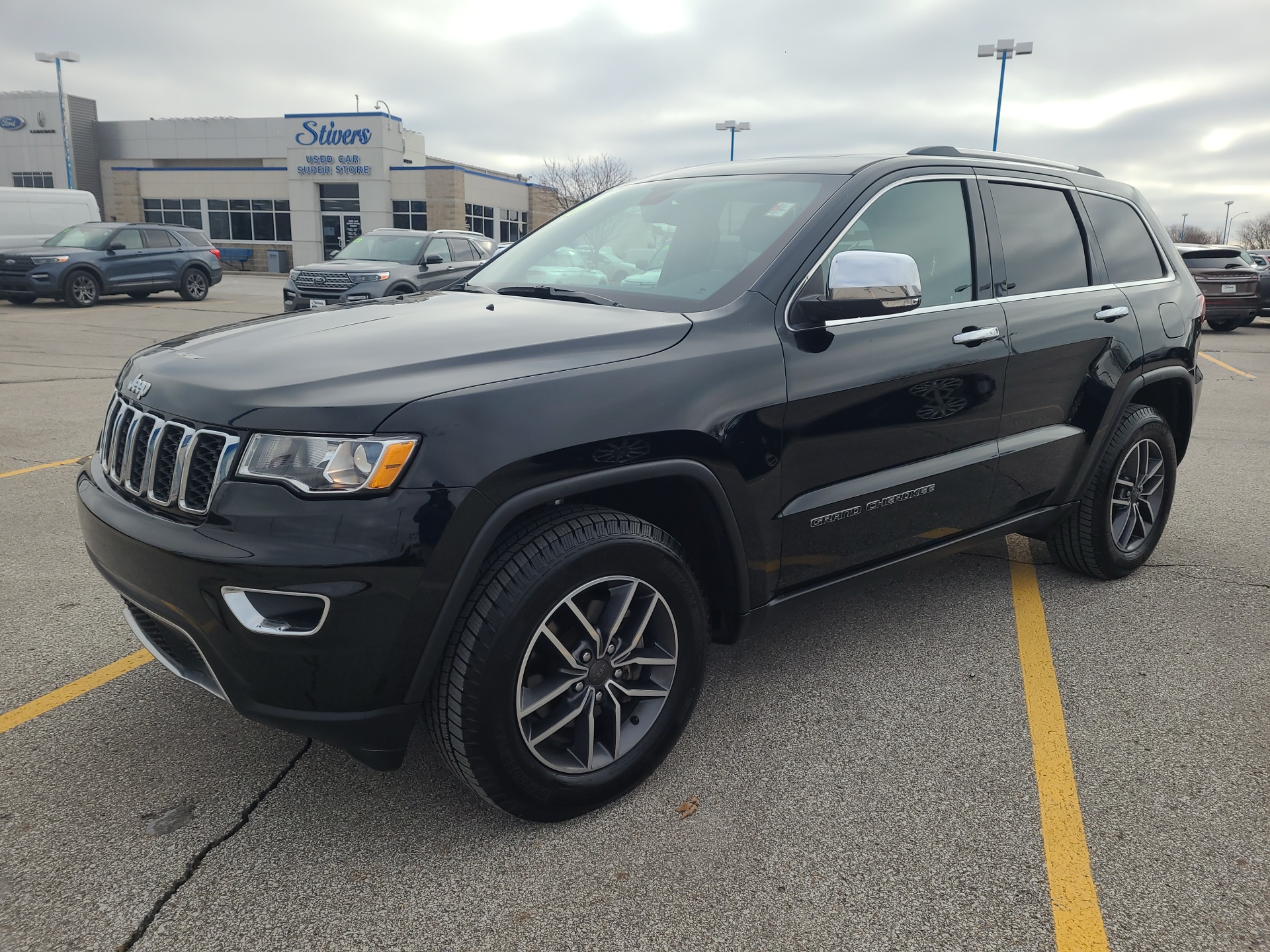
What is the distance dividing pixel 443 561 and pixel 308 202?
45322 mm

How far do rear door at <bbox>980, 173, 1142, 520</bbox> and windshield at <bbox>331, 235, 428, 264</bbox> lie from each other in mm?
12579

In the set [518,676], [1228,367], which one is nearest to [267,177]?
[1228,367]

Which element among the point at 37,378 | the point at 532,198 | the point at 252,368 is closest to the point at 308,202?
the point at 532,198

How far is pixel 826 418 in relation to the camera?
288 centimetres

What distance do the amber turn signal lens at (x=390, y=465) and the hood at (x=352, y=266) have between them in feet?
43.0

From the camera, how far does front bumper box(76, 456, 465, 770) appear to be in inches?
81.6

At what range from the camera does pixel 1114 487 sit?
4.20 metres

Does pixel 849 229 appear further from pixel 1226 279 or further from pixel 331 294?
pixel 1226 279

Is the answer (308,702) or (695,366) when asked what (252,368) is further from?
(695,366)

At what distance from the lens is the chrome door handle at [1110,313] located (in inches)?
155

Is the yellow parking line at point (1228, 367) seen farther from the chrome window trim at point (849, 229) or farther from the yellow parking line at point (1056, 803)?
the chrome window trim at point (849, 229)

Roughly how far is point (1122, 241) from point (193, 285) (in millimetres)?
21103

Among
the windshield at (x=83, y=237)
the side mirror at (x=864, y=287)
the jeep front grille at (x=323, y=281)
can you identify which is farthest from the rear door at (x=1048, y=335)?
the windshield at (x=83, y=237)

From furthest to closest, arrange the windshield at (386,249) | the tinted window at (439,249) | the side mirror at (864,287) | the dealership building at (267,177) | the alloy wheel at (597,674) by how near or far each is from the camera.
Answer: the dealership building at (267,177) < the tinted window at (439,249) < the windshield at (386,249) < the side mirror at (864,287) < the alloy wheel at (597,674)
